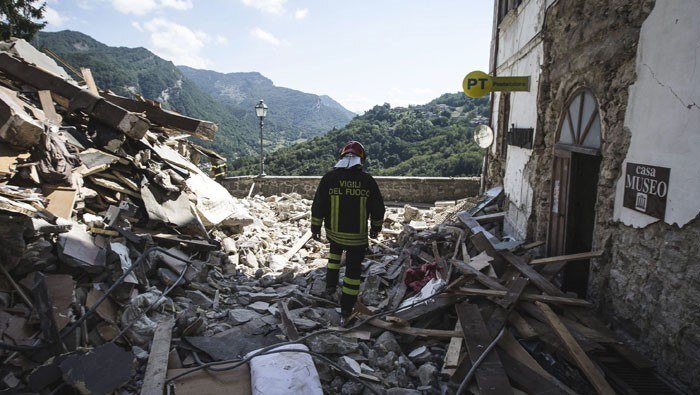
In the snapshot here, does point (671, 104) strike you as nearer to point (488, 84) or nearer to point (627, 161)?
point (627, 161)

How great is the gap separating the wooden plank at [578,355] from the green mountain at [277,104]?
327ft

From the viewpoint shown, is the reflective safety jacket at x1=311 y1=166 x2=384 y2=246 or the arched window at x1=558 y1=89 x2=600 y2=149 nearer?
the arched window at x1=558 y1=89 x2=600 y2=149

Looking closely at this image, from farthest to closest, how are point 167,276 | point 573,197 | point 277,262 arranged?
point 277,262, point 573,197, point 167,276

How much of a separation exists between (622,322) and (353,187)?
2976 millimetres

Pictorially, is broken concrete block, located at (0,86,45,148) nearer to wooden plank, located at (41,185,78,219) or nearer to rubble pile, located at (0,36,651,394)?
rubble pile, located at (0,36,651,394)

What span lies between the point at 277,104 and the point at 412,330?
522ft

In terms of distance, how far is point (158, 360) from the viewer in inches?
123

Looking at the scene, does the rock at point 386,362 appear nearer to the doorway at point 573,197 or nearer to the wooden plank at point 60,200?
the doorway at point 573,197

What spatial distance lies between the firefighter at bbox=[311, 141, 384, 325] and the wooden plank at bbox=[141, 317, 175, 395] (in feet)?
6.12

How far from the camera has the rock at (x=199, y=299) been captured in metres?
4.69

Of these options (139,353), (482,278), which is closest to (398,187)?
(482,278)

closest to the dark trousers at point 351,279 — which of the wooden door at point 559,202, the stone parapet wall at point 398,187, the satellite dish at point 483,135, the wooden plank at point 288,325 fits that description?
the wooden plank at point 288,325

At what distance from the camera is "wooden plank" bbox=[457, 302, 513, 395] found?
2.92 metres

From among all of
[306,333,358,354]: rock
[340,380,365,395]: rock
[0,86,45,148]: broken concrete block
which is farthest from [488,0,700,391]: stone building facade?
[0,86,45,148]: broken concrete block
